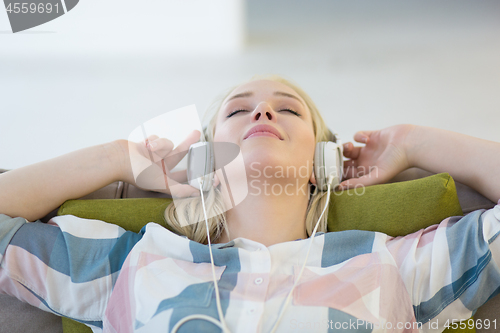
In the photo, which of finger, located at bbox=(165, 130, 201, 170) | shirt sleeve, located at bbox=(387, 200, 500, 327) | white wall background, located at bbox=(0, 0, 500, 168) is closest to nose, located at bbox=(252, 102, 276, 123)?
finger, located at bbox=(165, 130, 201, 170)

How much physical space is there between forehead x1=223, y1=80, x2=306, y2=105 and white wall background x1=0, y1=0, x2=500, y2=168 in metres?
0.99

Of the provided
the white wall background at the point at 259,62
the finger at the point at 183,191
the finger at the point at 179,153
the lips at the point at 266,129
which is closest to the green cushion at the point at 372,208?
the finger at the point at 183,191

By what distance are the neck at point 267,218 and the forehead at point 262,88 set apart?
0.34 metres

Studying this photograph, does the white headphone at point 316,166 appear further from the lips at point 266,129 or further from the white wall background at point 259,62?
the white wall background at point 259,62

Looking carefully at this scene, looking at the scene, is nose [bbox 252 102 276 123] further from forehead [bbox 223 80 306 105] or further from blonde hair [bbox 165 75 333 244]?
blonde hair [bbox 165 75 333 244]

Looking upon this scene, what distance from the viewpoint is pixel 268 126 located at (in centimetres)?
114

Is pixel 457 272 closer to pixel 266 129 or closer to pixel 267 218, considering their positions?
pixel 267 218

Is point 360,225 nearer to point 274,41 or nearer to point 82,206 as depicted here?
point 82,206

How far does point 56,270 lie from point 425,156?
1.20m

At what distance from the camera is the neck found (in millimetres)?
1141

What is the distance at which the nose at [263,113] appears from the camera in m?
1.17

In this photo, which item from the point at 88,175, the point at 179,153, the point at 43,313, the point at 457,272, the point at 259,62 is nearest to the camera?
the point at 457,272

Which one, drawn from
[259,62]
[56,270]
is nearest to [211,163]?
[56,270]

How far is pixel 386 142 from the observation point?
1.35 meters
